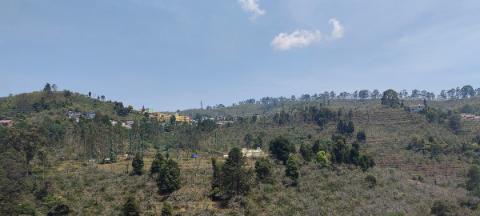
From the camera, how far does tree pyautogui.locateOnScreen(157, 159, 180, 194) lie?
5288 centimetres

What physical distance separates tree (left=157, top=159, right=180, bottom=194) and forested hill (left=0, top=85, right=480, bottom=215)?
0.14 m

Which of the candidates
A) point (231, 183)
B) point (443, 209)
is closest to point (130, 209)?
point (231, 183)

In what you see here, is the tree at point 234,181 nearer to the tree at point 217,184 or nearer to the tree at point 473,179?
the tree at point 217,184

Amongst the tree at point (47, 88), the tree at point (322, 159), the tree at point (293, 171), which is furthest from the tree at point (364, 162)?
the tree at point (47, 88)

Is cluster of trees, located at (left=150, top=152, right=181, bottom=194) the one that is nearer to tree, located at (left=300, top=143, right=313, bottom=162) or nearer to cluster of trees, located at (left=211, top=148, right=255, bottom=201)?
cluster of trees, located at (left=211, top=148, right=255, bottom=201)

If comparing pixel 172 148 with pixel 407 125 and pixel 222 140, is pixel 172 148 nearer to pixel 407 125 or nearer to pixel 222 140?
pixel 222 140

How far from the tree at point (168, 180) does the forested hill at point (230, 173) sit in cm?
14

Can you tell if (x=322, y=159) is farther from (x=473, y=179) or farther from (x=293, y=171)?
(x=473, y=179)

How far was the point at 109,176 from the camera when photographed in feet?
196

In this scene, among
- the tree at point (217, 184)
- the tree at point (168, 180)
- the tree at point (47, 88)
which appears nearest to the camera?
the tree at point (217, 184)

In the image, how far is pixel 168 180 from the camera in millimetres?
52750

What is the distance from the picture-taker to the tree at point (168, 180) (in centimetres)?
5288

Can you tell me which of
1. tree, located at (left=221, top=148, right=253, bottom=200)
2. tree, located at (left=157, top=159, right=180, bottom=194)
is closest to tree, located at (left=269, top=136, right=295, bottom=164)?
tree, located at (left=221, top=148, right=253, bottom=200)

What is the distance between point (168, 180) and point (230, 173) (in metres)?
8.60
